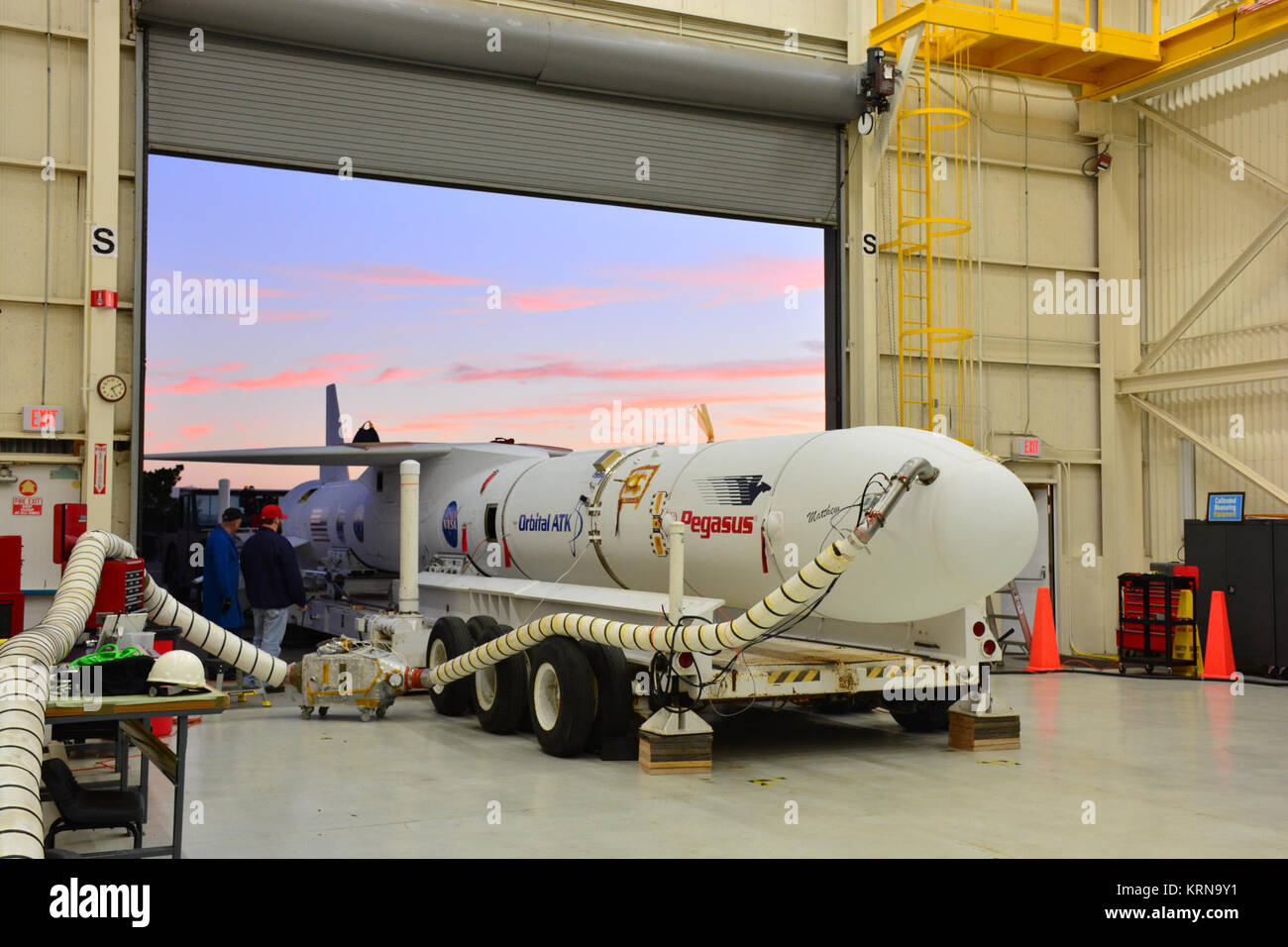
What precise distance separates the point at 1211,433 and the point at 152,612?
13.9m

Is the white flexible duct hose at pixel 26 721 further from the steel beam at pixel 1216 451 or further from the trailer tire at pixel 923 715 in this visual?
the steel beam at pixel 1216 451

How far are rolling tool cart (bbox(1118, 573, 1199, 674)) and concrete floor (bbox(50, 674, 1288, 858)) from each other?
3.29 meters

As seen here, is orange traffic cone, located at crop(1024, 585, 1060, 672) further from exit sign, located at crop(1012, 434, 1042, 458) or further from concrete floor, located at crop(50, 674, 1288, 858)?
concrete floor, located at crop(50, 674, 1288, 858)

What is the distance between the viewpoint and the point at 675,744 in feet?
27.6

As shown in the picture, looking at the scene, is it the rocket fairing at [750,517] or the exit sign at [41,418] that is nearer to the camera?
the rocket fairing at [750,517]

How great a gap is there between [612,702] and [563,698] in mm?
379

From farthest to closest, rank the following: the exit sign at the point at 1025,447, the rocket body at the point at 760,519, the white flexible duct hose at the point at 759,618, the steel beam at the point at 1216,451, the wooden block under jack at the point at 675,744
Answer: the exit sign at the point at 1025,447 < the steel beam at the point at 1216,451 < the wooden block under jack at the point at 675,744 < the rocket body at the point at 760,519 < the white flexible duct hose at the point at 759,618

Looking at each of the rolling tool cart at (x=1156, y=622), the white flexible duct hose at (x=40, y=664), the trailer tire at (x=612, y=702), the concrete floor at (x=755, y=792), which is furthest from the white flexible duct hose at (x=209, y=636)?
the rolling tool cart at (x=1156, y=622)

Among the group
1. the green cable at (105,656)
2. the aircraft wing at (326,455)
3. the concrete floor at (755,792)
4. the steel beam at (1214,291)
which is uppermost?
the steel beam at (1214,291)

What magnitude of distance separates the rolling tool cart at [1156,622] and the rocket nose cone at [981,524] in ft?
23.3

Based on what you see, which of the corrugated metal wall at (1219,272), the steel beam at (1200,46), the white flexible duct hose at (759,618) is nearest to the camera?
the white flexible duct hose at (759,618)

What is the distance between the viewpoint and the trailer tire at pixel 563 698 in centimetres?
888

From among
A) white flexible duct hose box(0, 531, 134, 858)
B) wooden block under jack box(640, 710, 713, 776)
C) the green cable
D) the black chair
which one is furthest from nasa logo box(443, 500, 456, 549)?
the black chair

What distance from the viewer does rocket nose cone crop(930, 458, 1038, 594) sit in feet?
26.5
